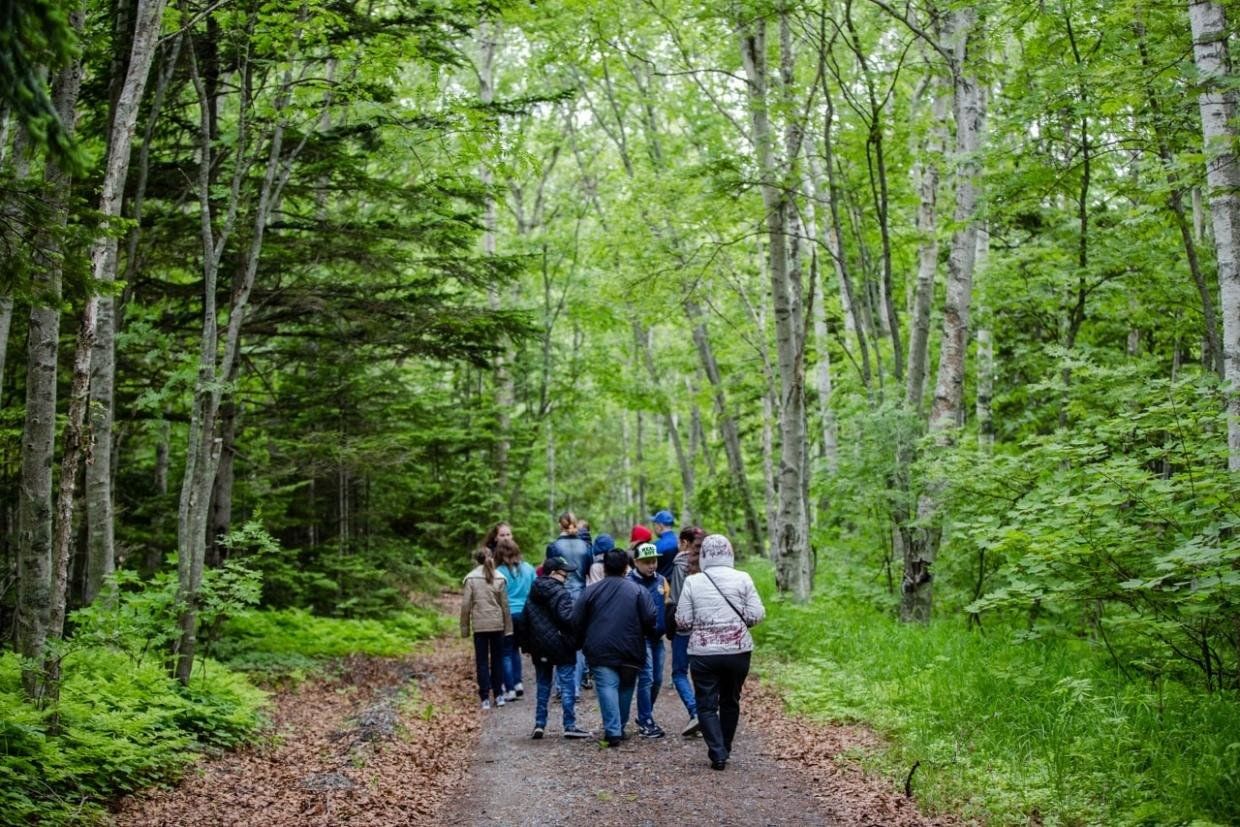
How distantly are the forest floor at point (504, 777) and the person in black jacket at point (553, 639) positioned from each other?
280 millimetres

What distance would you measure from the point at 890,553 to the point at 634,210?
8.92m

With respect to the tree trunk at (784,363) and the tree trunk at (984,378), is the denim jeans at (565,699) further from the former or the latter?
the tree trunk at (984,378)

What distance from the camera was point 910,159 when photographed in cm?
1484

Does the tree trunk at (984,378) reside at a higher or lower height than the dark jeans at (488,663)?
higher

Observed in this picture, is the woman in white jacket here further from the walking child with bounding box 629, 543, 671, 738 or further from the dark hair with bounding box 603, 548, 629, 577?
the walking child with bounding box 629, 543, 671, 738

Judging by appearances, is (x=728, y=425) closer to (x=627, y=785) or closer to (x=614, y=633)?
(x=614, y=633)

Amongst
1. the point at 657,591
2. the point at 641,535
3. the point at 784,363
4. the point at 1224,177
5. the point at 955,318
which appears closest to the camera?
the point at 1224,177

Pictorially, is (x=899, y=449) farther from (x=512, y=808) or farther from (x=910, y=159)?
(x=512, y=808)

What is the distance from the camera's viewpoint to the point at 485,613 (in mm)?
10141

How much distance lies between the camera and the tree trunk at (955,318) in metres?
11.0

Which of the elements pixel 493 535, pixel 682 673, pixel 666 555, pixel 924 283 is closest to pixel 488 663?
pixel 493 535

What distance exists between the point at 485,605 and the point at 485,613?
9 centimetres

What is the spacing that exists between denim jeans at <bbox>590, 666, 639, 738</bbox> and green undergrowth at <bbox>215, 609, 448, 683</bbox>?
462cm

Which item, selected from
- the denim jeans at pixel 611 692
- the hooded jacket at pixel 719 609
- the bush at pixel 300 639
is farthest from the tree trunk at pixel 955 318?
the bush at pixel 300 639
